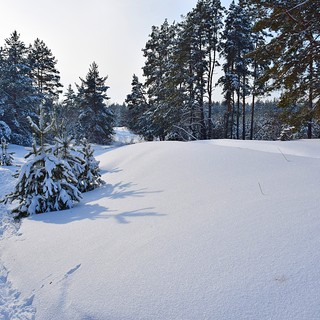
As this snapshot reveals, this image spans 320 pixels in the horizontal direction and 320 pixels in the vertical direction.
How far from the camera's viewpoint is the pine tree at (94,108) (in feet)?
89.2

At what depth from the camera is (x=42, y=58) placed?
31031 mm

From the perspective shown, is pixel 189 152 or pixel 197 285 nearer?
pixel 197 285

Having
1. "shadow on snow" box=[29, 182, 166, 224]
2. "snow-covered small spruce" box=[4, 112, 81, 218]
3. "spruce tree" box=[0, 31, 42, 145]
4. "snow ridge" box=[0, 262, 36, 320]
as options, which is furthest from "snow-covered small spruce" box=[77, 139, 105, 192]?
"spruce tree" box=[0, 31, 42, 145]

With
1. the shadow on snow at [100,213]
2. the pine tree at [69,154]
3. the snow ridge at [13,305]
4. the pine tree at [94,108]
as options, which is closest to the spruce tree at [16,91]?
the pine tree at [94,108]

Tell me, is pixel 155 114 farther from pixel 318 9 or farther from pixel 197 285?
pixel 197 285

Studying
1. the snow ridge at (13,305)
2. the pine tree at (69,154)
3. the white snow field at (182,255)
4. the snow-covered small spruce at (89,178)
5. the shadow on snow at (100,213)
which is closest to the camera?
the white snow field at (182,255)

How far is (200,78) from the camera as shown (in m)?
19.3

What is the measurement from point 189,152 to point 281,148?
265 centimetres

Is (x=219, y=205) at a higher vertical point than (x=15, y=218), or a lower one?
higher

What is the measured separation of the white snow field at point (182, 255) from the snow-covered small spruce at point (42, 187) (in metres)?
0.57

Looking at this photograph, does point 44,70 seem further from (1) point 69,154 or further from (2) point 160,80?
(1) point 69,154

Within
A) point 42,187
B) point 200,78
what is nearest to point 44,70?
point 200,78

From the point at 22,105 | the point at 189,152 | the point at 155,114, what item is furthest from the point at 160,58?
the point at 189,152

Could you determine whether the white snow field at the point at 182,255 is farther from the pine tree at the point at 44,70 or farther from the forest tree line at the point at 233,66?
the pine tree at the point at 44,70
